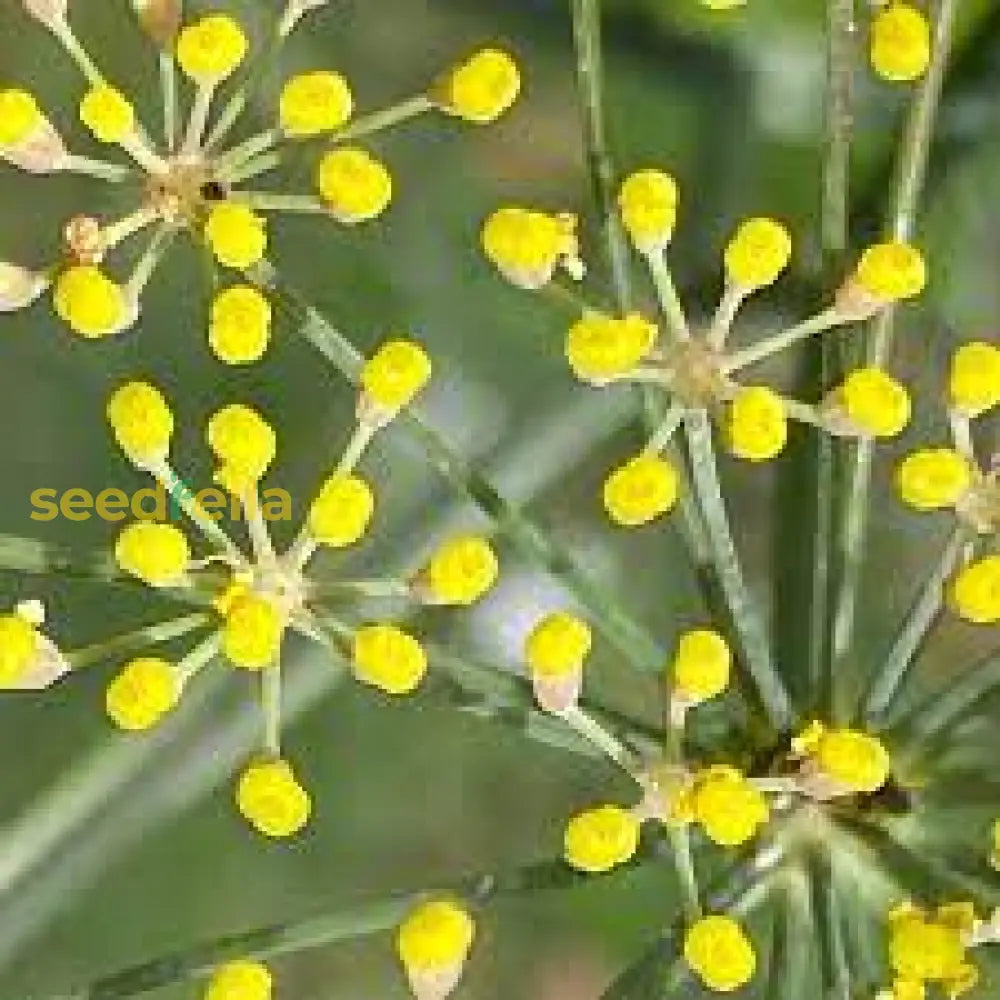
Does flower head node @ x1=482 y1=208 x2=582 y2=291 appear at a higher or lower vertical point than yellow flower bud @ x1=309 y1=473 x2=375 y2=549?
higher

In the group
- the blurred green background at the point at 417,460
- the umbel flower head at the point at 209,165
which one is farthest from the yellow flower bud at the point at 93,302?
the blurred green background at the point at 417,460

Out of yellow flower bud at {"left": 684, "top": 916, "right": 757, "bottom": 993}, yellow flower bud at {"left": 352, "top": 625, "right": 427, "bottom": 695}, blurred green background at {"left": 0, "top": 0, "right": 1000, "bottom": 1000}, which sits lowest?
yellow flower bud at {"left": 684, "top": 916, "right": 757, "bottom": 993}

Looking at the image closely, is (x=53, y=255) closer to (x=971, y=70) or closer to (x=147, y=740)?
(x=147, y=740)

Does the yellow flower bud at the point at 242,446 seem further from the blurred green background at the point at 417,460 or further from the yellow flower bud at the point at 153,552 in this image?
the blurred green background at the point at 417,460

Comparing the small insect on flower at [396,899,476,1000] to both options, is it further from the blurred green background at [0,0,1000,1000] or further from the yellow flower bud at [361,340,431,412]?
the blurred green background at [0,0,1000,1000]

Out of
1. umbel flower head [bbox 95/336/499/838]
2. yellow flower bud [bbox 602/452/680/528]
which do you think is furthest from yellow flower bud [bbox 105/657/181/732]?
yellow flower bud [bbox 602/452/680/528]

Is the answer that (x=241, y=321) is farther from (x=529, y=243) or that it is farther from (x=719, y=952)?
(x=719, y=952)

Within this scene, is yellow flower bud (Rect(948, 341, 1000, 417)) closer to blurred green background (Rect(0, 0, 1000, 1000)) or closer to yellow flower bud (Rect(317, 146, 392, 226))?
yellow flower bud (Rect(317, 146, 392, 226))

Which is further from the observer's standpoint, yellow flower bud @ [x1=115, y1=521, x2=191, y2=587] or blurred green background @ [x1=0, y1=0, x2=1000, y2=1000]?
blurred green background @ [x1=0, y1=0, x2=1000, y2=1000]
